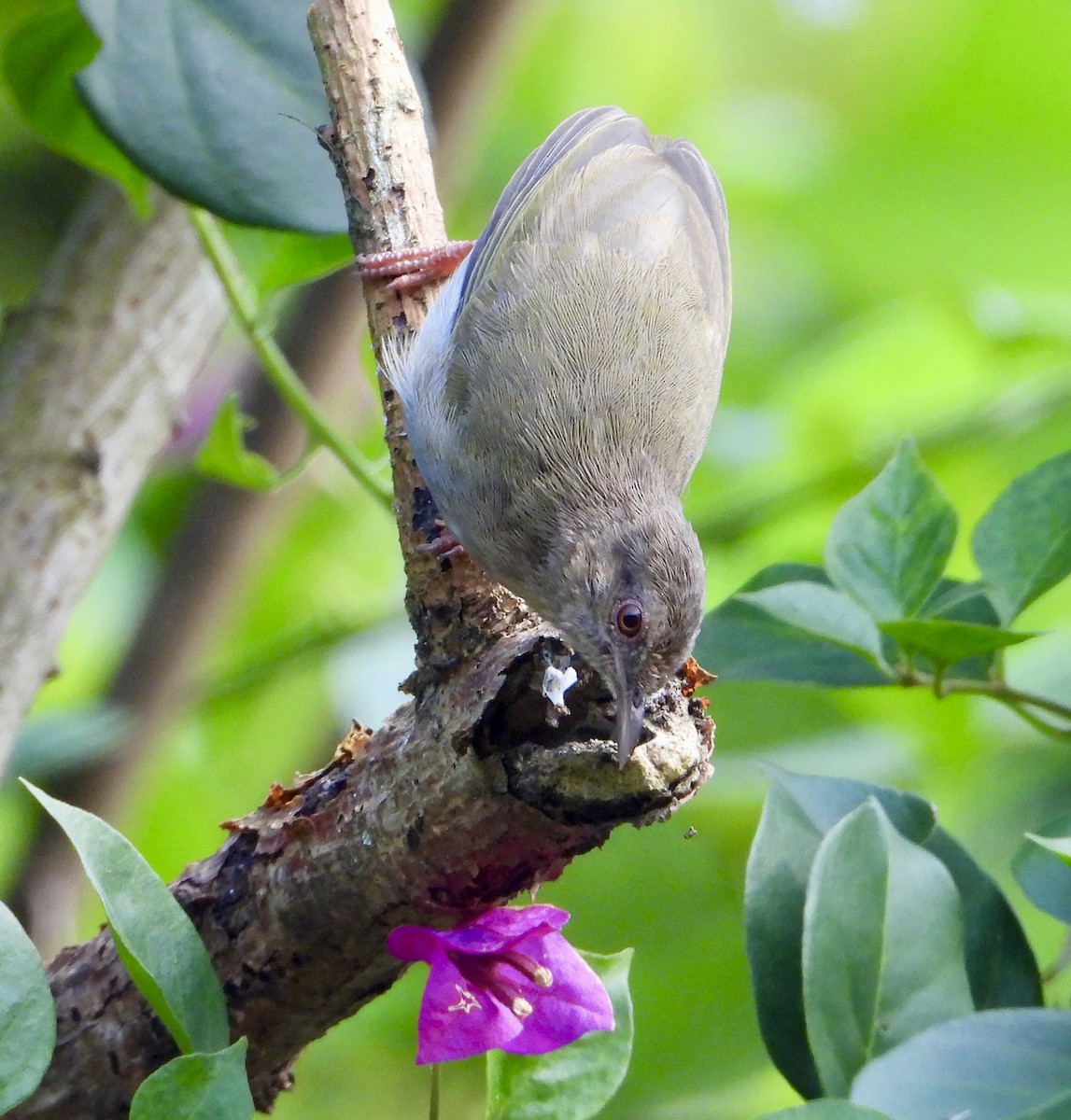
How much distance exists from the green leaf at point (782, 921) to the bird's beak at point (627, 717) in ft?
0.66

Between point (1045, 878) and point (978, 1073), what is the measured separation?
0.31m

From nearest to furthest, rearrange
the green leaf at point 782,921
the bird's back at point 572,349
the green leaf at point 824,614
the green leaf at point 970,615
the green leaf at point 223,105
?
the green leaf at point 782,921 < the green leaf at point 824,614 < the green leaf at point 970,615 < the green leaf at point 223,105 < the bird's back at point 572,349

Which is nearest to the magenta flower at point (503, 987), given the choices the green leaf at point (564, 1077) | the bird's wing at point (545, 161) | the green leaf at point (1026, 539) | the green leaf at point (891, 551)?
the green leaf at point (564, 1077)

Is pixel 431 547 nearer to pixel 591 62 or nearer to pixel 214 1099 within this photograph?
pixel 214 1099

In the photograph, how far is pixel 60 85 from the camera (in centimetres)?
247

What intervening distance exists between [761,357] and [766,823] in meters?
3.19

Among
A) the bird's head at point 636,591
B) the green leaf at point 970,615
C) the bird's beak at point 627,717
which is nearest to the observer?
the bird's beak at point 627,717

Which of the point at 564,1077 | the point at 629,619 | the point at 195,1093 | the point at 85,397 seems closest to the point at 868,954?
the point at 564,1077

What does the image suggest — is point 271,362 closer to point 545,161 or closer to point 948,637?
point 545,161

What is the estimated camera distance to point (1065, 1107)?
1.37 meters

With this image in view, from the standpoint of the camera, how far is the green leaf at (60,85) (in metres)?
2.39

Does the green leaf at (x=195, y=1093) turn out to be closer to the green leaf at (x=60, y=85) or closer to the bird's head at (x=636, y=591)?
the bird's head at (x=636, y=591)

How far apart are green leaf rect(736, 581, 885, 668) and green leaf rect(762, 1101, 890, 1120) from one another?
25.1 inches

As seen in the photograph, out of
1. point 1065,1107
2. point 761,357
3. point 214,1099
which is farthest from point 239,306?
point 761,357
